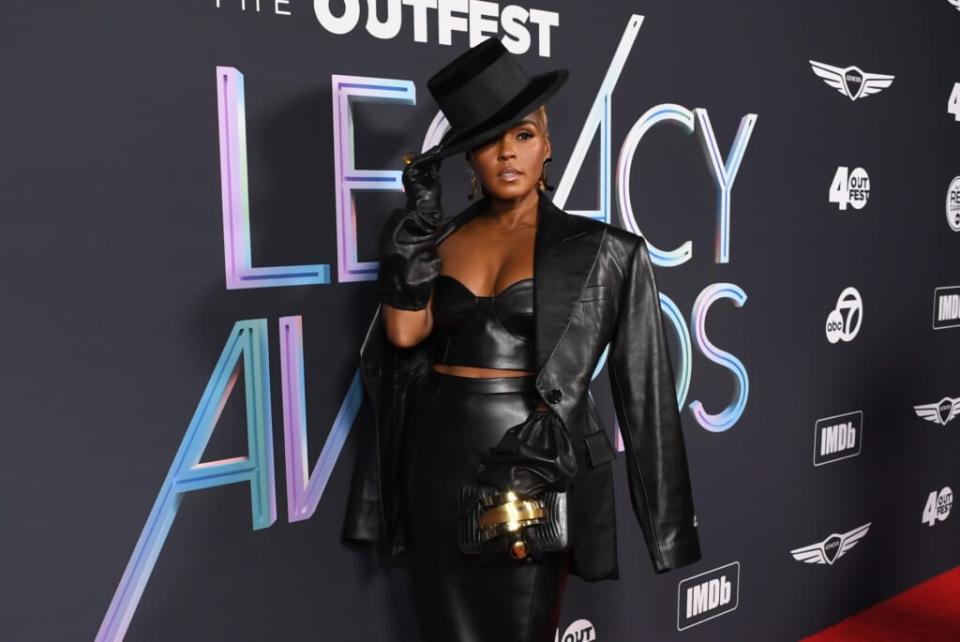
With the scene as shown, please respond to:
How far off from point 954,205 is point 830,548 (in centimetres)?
162

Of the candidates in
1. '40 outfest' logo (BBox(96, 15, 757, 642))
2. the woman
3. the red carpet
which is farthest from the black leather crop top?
the red carpet

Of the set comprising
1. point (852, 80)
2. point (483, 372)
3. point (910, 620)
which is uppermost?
point (852, 80)

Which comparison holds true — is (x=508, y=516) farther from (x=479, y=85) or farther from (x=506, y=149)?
(x=479, y=85)

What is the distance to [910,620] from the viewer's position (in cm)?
332

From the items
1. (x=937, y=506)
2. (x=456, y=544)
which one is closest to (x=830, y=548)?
(x=937, y=506)

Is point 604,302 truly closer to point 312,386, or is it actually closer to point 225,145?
point 312,386

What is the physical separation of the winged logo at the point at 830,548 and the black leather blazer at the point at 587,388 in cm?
160

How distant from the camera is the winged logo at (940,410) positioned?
144 inches

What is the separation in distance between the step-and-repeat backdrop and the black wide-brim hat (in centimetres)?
47

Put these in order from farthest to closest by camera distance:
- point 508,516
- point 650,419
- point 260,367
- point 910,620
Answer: point 910,620
point 260,367
point 650,419
point 508,516

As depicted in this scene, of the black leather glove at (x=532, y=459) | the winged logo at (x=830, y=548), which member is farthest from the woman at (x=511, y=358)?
the winged logo at (x=830, y=548)

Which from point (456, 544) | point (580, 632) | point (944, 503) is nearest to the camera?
point (456, 544)

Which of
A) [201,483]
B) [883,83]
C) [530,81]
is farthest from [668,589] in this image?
[883,83]

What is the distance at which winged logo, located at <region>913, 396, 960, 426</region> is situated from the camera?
3.67m
